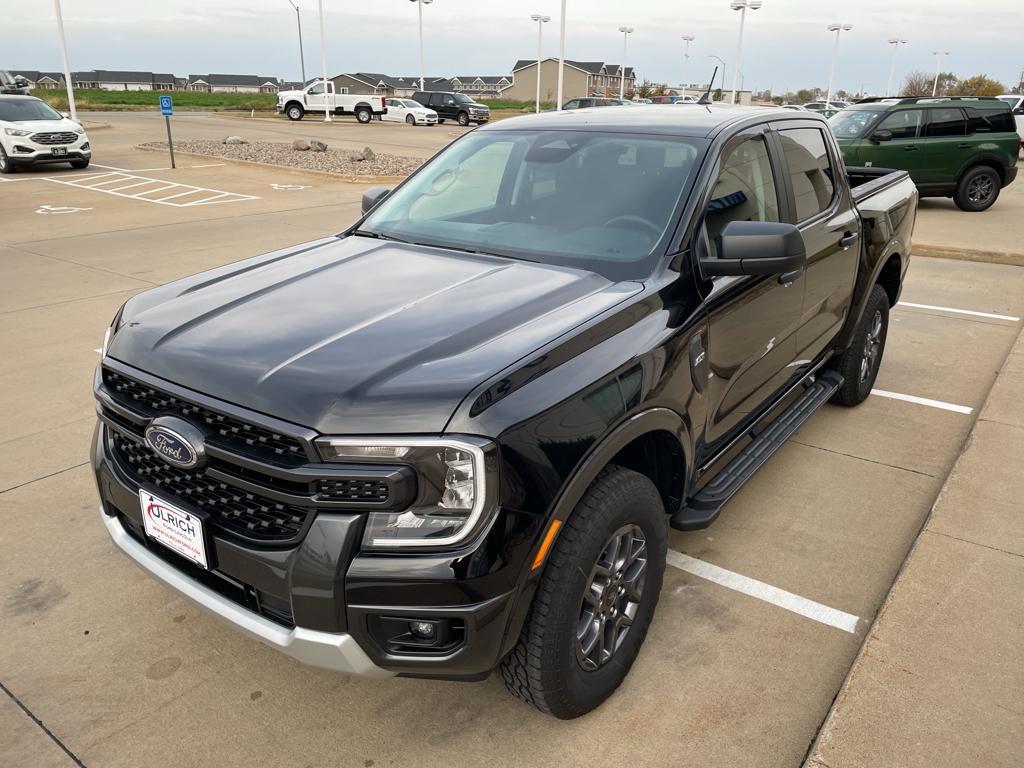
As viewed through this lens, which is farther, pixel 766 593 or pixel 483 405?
pixel 766 593

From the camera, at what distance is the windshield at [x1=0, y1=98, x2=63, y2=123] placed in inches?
669

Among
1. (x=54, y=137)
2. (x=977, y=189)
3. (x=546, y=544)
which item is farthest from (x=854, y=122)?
(x=54, y=137)

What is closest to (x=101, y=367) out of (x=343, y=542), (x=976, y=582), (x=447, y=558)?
(x=343, y=542)

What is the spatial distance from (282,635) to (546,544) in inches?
29.2

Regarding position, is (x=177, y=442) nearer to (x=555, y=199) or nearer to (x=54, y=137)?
(x=555, y=199)

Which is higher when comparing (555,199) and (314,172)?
(555,199)

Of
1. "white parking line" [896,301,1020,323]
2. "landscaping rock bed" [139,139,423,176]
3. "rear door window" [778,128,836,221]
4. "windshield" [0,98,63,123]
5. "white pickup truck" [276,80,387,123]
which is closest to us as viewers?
"rear door window" [778,128,836,221]

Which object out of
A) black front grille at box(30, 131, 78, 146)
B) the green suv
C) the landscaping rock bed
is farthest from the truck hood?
black front grille at box(30, 131, 78, 146)

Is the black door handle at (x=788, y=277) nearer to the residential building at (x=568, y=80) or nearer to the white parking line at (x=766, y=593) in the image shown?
the white parking line at (x=766, y=593)

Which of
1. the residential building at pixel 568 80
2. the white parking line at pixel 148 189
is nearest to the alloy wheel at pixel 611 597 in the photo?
the white parking line at pixel 148 189

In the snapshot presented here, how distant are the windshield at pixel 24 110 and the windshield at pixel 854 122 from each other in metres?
15.8

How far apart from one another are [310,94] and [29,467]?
3791 cm

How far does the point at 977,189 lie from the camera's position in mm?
14078

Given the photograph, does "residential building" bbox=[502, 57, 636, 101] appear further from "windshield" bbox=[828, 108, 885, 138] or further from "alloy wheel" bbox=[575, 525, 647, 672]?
"alloy wheel" bbox=[575, 525, 647, 672]
